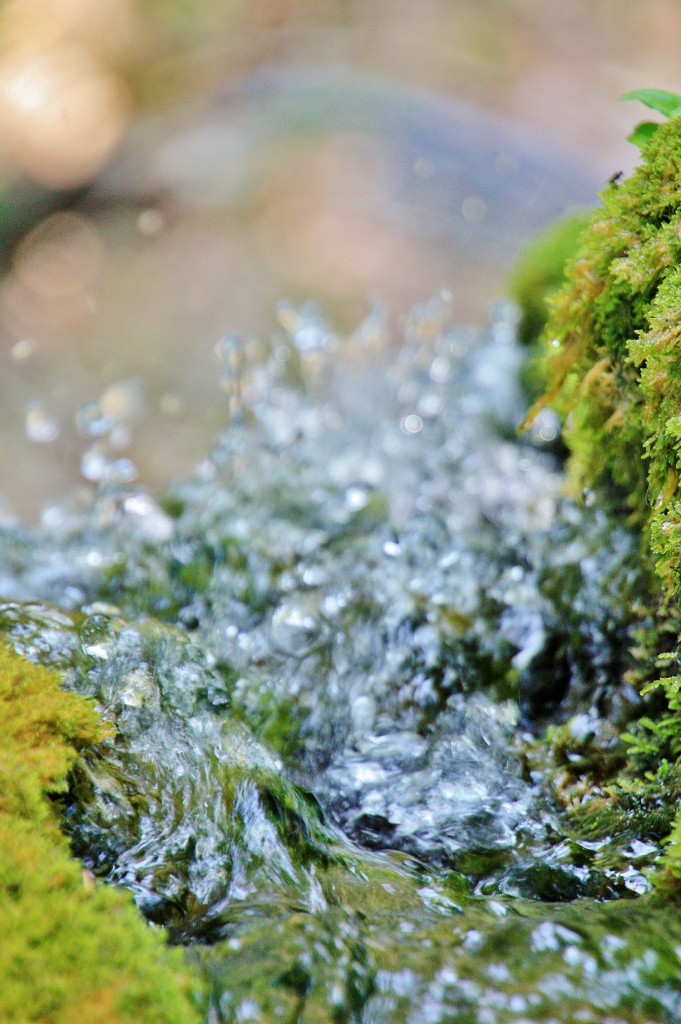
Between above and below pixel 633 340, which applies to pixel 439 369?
below

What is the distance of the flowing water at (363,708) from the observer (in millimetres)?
1297

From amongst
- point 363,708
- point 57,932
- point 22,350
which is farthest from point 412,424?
point 22,350

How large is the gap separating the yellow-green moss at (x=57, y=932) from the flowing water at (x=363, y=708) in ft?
0.28

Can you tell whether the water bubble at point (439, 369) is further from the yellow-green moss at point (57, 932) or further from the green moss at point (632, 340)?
the yellow-green moss at point (57, 932)

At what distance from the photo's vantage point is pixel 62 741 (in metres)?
1.54

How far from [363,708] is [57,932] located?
1.24 m

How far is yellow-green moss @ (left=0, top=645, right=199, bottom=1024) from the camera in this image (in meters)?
1.10

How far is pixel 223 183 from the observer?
7246 millimetres

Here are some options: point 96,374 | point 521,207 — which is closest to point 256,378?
point 96,374

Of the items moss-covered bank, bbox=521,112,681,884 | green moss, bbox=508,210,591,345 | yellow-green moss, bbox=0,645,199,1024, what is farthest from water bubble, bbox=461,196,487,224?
yellow-green moss, bbox=0,645,199,1024

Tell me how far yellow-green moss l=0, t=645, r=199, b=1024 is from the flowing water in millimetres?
87

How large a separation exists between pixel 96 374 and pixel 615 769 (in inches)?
204

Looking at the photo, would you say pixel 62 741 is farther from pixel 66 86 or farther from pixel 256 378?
pixel 66 86

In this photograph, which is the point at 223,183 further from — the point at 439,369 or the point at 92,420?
the point at 439,369
